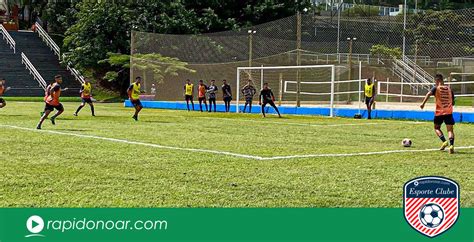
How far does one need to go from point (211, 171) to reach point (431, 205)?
570 cm

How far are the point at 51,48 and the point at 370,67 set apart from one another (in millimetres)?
36944

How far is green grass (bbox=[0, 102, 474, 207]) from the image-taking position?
369 inches

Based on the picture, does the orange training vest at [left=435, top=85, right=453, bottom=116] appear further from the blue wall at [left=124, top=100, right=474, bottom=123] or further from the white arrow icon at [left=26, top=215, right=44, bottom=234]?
the blue wall at [left=124, top=100, right=474, bottom=123]

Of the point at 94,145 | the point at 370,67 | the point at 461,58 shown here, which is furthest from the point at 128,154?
the point at 370,67

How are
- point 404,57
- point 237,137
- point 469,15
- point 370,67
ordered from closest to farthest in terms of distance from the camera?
1. point 237,137
2. point 469,15
3. point 404,57
4. point 370,67

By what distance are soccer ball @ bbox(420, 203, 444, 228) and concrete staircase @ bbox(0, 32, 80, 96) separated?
5481 centimetres

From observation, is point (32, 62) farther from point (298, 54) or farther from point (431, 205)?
point (431, 205)

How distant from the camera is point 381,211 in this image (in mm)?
7180

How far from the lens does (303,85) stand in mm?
38438

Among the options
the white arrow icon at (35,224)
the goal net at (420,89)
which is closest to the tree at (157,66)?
the goal net at (420,89)

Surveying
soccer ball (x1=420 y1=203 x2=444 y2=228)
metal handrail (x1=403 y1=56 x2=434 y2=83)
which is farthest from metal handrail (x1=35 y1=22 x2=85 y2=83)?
soccer ball (x1=420 y1=203 x2=444 y2=228)

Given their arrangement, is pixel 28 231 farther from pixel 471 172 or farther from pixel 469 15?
pixel 469 15

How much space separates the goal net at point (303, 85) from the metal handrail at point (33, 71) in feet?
81.9

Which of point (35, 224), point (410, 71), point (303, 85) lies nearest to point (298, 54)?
point (303, 85)
